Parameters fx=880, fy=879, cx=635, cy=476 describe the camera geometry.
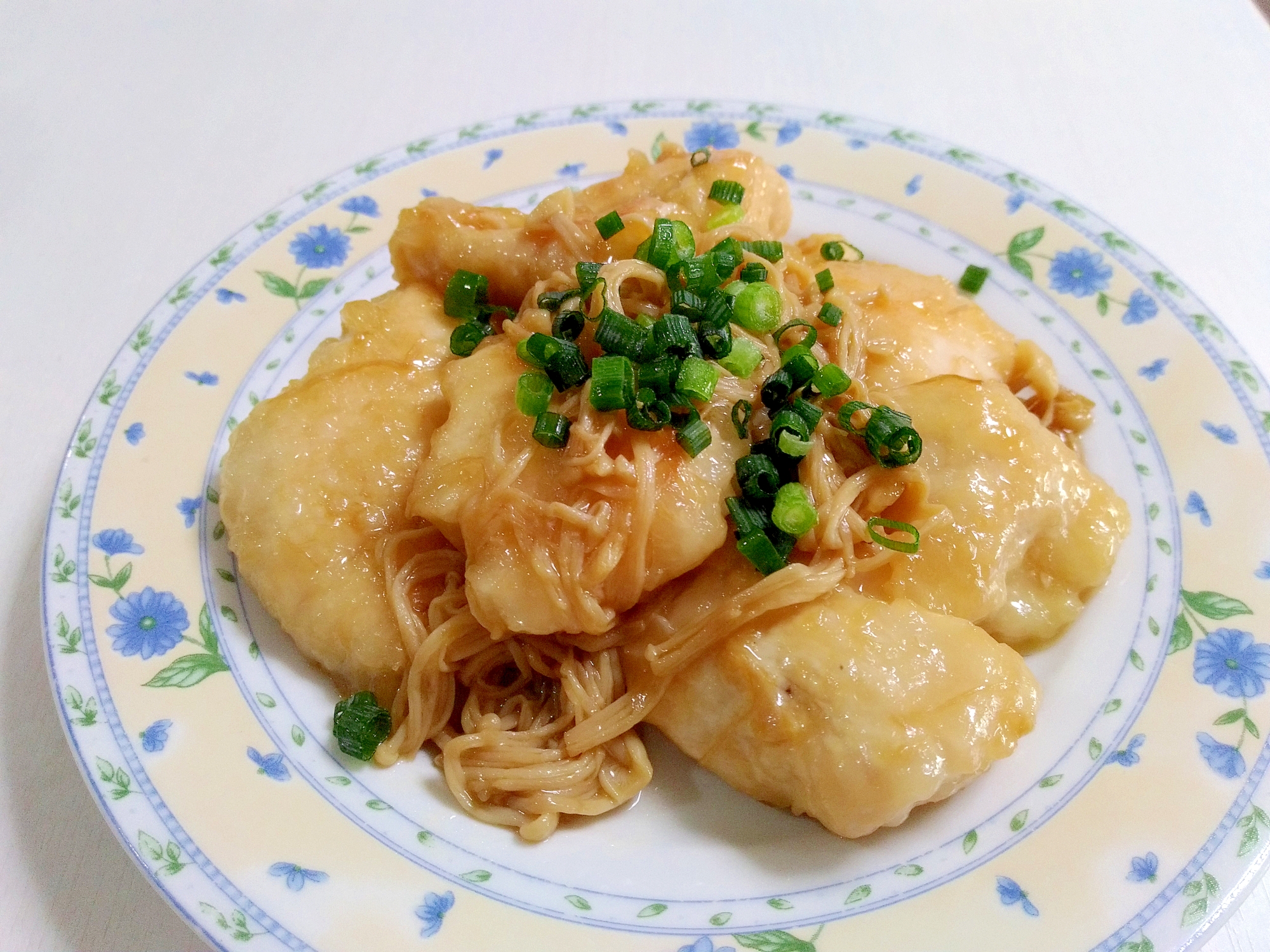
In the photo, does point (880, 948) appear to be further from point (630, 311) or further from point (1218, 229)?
point (1218, 229)

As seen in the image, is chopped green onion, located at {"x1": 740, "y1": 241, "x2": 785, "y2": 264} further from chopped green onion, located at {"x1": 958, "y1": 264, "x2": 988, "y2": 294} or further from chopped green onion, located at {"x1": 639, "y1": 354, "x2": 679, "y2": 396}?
chopped green onion, located at {"x1": 958, "y1": 264, "x2": 988, "y2": 294}

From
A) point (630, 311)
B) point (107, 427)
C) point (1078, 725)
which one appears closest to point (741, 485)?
point (630, 311)

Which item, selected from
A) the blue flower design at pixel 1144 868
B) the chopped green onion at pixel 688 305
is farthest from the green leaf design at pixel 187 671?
the blue flower design at pixel 1144 868

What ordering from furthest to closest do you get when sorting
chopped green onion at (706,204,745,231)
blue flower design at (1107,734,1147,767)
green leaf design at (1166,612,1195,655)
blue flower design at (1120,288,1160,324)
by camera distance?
blue flower design at (1120,288,1160,324)
chopped green onion at (706,204,745,231)
green leaf design at (1166,612,1195,655)
blue flower design at (1107,734,1147,767)

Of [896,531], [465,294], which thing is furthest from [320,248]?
[896,531]

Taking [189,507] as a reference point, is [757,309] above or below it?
above

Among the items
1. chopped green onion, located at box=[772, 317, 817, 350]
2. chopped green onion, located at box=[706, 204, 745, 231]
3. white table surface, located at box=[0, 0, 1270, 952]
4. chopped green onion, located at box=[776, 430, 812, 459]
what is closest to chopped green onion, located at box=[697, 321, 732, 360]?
chopped green onion, located at box=[772, 317, 817, 350]

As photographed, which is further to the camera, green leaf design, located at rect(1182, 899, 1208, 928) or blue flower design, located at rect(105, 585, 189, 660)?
blue flower design, located at rect(105, 585, 189, 660)

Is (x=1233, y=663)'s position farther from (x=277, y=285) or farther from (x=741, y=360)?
→ (x=277, y=285)
